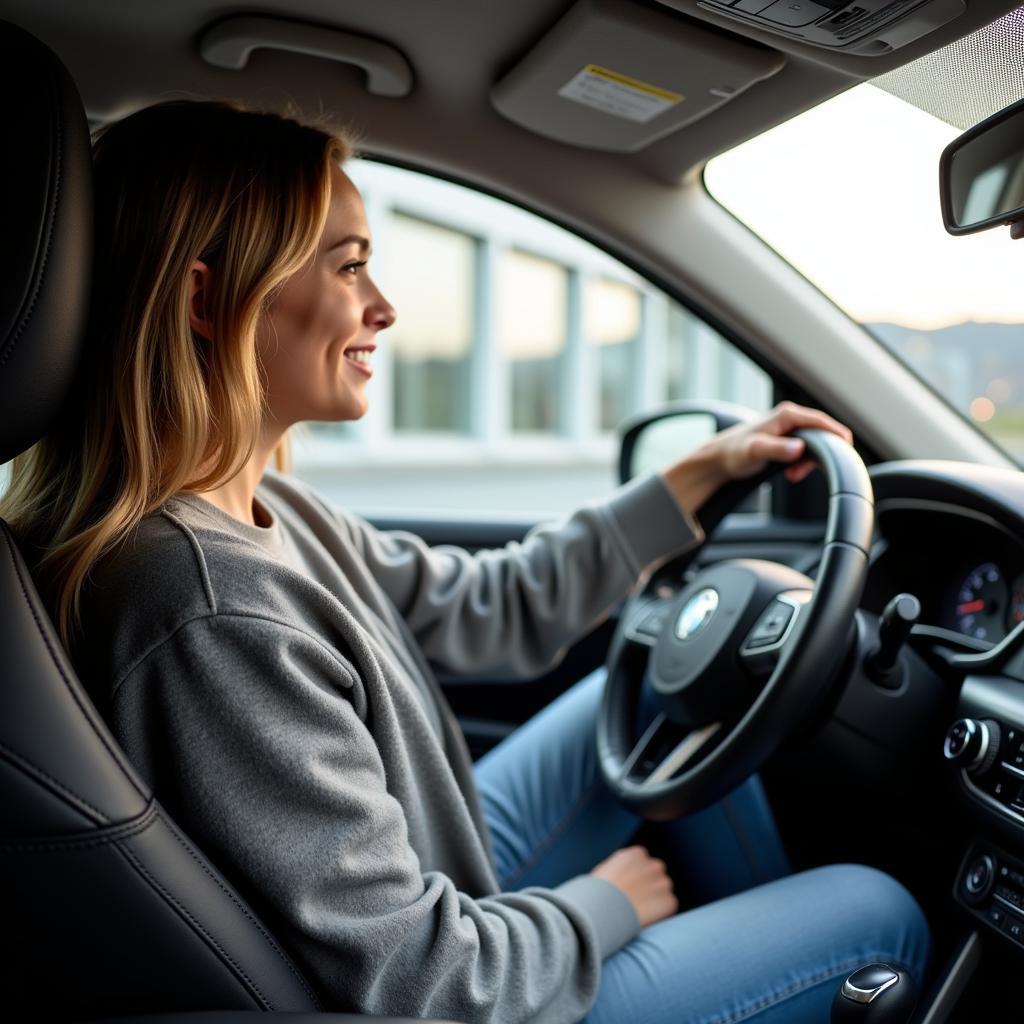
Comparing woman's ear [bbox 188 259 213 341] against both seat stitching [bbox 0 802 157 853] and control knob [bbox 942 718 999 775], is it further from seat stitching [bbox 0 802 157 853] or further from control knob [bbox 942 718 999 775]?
control knob [bbox 942 718 999 775]

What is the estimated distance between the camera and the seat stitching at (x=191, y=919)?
797mm

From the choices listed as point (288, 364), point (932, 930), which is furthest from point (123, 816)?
point (932, 930)

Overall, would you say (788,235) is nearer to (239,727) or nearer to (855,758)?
(855,758)

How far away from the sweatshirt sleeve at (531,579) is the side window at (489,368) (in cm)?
611

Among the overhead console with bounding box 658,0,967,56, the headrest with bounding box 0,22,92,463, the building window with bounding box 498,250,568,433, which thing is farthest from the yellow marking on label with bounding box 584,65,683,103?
the building window with bounding box 498,250,568,433

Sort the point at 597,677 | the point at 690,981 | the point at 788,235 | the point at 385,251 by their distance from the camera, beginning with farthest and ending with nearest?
the point at 385,251
the point at 597,677
the point at 788,235
the point at 690,981

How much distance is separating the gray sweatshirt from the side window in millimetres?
6679

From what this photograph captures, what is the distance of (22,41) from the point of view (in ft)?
2.88

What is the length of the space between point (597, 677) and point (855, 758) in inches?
20.9

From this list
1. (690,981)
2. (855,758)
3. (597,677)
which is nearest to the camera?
(690,981)

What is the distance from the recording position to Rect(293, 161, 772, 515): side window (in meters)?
9.07

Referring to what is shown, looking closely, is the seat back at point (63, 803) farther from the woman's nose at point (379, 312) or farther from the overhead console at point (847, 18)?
the overhead console at point (847, 18)

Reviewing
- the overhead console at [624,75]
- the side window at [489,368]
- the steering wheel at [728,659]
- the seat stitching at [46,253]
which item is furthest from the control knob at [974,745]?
the side window at [489,368]

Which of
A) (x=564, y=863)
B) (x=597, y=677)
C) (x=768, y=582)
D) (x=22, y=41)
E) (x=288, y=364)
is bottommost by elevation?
(x=564, y=863)
